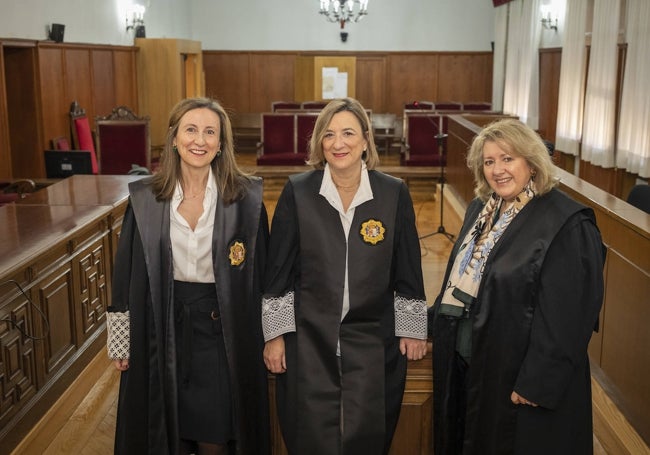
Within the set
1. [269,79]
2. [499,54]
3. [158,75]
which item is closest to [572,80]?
[499,54]

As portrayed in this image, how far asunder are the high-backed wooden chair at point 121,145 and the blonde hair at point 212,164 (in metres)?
7.04

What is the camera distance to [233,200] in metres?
2.75

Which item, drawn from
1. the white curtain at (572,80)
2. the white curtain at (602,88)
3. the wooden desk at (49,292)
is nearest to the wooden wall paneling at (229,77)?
the white curtain at (572,80)

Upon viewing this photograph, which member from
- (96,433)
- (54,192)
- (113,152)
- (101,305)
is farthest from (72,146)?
(96,433)

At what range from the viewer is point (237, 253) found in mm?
2719

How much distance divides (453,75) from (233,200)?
50.6ft

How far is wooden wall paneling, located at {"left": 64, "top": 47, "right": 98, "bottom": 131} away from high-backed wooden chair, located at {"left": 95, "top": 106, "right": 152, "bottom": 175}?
5.03 feet

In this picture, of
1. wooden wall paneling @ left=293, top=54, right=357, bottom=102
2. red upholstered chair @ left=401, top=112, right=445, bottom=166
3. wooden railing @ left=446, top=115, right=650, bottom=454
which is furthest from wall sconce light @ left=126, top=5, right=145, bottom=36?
wooden railing @ left=446, top=115, right=650, bottom=454

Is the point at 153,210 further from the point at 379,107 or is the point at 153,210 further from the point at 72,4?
the point at 379,107

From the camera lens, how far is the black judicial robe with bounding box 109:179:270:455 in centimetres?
269

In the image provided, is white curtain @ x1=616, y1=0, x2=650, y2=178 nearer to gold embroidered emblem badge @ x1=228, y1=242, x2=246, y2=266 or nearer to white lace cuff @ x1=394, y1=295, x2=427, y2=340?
white lace cuff @ x1=394, y1=295, x2=427, y2=340

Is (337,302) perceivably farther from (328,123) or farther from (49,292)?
(49,292)

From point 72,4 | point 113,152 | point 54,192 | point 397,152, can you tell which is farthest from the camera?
point 397,152

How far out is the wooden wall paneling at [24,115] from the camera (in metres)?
9.84
